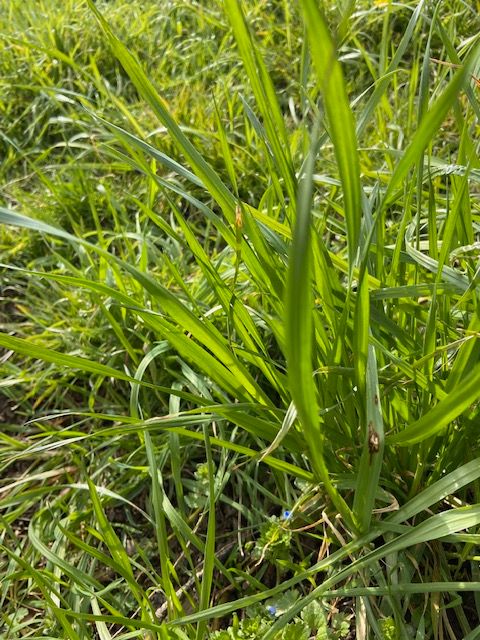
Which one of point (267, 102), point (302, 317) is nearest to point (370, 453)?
point (302, 317)

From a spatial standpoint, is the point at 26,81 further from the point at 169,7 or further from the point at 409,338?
the point at 409,338

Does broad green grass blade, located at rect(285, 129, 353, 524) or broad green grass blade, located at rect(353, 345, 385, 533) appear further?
broad green grass blade, located at rect(353, 345, 385, 533)

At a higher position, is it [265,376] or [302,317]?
[302,317]

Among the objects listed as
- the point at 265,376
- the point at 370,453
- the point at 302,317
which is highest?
the point at 302,317

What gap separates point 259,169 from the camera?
1549 millimetres

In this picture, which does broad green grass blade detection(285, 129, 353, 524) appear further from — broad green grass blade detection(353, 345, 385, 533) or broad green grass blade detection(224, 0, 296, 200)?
broad green grass blade detection(224, 0, 296, 200)

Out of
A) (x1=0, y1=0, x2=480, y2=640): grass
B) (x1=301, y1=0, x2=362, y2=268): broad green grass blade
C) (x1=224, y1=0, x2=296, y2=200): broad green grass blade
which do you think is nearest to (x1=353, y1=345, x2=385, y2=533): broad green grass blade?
(x1=0, y1=0, x2=480, y2=640): grass

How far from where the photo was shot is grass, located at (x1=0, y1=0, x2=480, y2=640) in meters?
0.69

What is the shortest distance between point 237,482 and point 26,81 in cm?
159

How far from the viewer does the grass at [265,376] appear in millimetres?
689

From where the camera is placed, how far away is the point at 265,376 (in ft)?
3.59

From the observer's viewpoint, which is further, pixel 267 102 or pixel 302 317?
pixel 267 102

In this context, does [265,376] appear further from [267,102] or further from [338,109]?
[338,109]

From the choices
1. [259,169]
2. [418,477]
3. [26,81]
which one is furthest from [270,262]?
[26,81]
